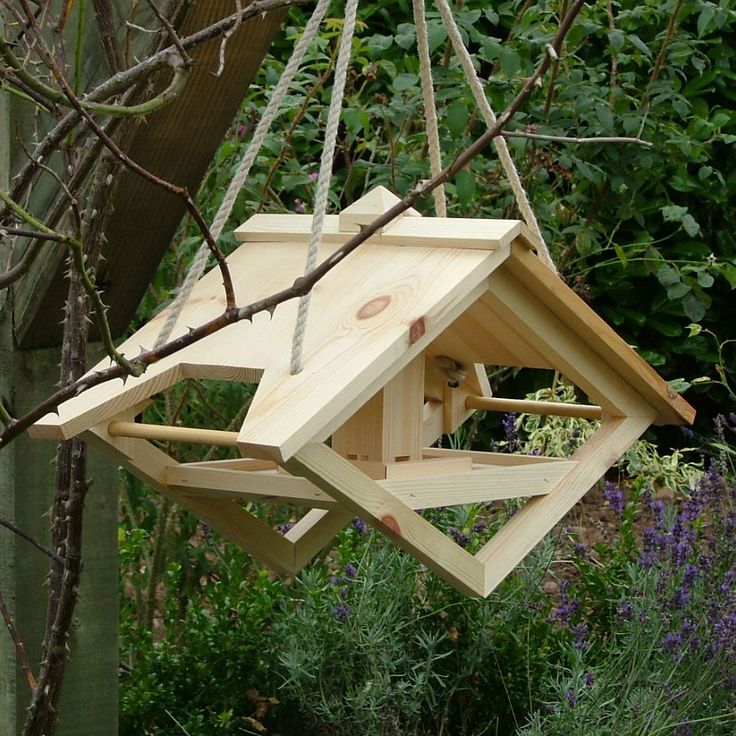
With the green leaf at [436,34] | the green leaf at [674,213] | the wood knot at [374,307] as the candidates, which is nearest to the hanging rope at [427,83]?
the wood knot at [374,307]

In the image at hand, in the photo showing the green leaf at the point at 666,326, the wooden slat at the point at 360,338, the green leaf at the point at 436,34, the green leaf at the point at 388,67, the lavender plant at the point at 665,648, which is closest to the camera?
the wooden slat at the point at 360,338

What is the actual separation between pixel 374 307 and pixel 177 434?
0.29 metres

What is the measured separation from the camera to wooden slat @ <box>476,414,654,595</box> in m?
1.64

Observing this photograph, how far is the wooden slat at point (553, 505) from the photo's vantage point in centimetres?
164

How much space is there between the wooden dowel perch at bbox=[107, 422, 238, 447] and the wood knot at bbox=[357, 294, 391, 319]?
213mm

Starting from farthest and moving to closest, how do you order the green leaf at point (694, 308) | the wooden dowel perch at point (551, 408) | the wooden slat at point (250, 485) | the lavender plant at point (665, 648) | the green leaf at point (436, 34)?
the green leaf at point (694, 308), the green leaf at point (436, 34), the lavender plant at point (665, 648), the wooden dowel perch at point (551, 408), the wooden slat at point (250, 485)

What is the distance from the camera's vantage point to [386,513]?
1433mm

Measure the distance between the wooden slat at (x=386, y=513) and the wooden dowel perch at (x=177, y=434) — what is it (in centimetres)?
12

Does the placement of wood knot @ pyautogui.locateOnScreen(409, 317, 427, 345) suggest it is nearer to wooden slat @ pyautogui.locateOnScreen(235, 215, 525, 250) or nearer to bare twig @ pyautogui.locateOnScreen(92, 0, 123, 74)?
wooden slat @ pyautogui.locateOnScreen(235, 215, 525, 250)

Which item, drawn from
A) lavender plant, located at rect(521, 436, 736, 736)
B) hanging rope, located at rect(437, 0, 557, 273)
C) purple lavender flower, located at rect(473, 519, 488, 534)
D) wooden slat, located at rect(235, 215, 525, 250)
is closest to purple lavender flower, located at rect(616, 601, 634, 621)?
lavender plant, located at rect(521, 436, 736, 736)

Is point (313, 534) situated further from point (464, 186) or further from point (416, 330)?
point (464, 186)

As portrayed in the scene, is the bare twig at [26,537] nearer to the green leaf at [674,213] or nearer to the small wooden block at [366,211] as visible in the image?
the small wooden block at [366,211]

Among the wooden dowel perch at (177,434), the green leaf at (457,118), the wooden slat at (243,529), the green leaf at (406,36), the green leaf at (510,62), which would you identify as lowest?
the wooden slat at (243,529)

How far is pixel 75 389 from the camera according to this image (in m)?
1.05
